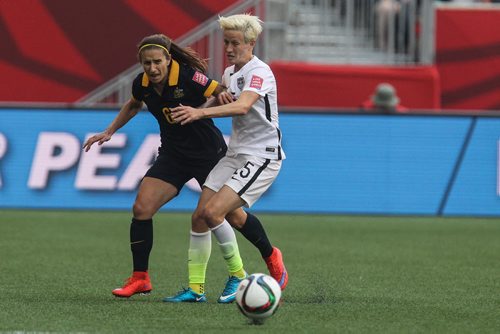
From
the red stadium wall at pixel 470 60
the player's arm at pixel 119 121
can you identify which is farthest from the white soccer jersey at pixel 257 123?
the red stadium wall at pixel 470 60

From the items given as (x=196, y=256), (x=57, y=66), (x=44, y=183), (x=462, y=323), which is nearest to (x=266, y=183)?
(x=196, y=256)

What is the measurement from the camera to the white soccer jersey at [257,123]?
8055mm

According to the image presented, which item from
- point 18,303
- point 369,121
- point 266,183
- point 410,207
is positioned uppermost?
point 266,183

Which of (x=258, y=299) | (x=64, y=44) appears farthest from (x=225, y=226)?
(x=64, y=44)

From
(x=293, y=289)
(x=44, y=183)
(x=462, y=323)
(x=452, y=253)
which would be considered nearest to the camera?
(x=462, y=323)

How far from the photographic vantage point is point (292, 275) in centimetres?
987

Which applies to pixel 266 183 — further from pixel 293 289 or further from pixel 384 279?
pixel 384 279

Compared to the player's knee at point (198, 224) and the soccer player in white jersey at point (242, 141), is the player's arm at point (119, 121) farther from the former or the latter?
the player's knee at point (198, 224)

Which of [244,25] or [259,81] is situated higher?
[244,25]

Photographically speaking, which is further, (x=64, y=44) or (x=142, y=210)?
(x=64, y=44)

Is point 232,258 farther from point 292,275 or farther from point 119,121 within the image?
point 292,275

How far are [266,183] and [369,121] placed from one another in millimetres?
8089

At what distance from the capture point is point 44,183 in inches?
619

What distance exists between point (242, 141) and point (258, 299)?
5.14 ft
